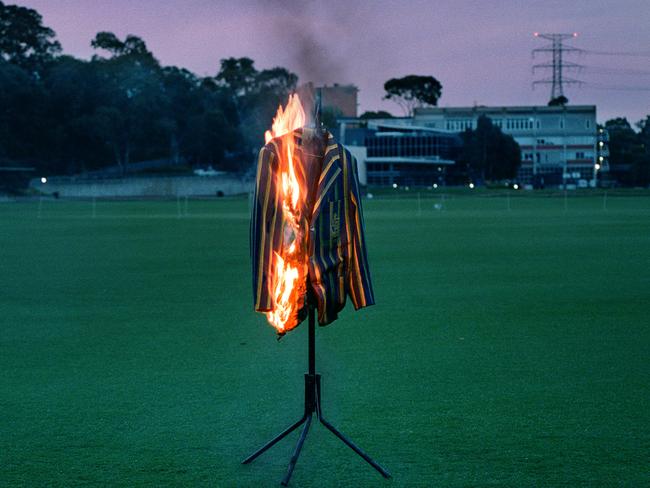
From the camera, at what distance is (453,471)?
587cm

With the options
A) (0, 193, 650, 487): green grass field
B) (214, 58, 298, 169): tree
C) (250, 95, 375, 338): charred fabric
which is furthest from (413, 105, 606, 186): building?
(250, 95, 375, 338): charred fabric

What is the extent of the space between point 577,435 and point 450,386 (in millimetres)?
1710

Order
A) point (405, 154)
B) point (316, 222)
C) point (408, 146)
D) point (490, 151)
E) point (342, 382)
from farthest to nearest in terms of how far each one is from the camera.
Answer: point (405, 154) < point (408, 146) < point (490, 151) < point (342, 382) < point (316, 222)

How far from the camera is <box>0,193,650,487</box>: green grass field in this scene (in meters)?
6.02

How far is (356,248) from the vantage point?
221 inches

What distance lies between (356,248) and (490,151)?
10732cm

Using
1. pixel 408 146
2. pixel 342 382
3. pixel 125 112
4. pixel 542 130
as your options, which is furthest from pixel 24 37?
pixel 342 382

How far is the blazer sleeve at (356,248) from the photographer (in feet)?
18.2

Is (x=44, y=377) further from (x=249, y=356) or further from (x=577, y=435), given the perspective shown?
(x=577, y=435)

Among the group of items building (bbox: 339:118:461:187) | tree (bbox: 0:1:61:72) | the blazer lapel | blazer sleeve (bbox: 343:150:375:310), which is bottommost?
blazer sleeve (bbox: 343:150:375:310)

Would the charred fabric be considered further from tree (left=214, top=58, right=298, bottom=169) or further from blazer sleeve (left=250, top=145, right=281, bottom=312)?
tree (left=214, top=58, right=298, bottom=169)

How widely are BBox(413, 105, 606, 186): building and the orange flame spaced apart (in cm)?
13094

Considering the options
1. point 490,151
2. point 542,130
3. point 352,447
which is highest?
point 542,130

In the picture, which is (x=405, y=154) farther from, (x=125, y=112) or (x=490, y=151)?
(x=125, y=112)
